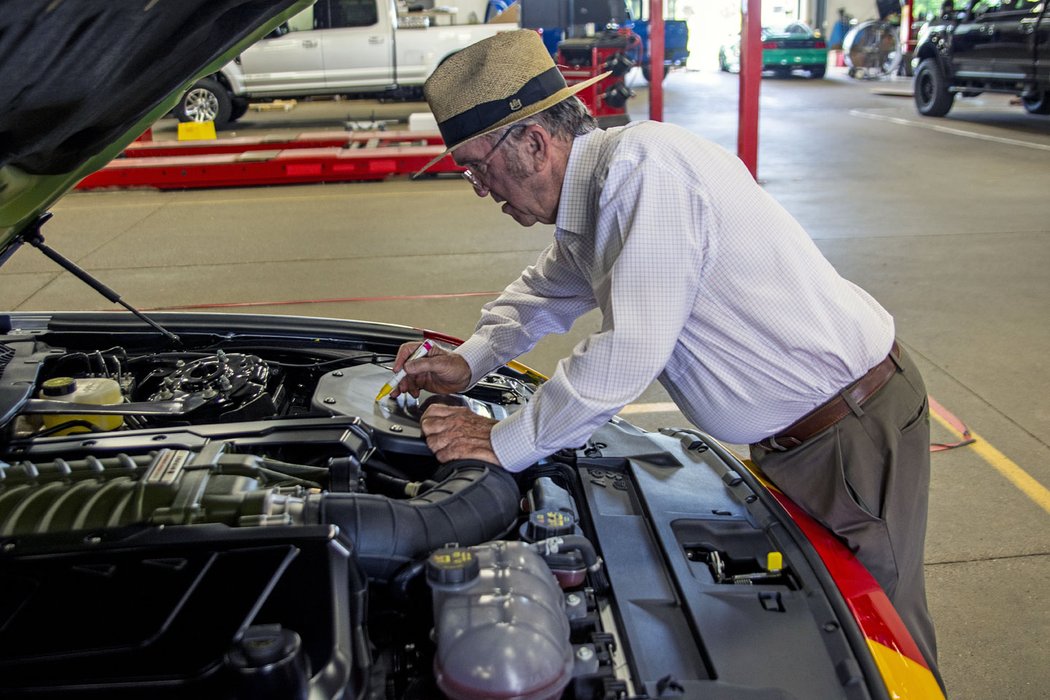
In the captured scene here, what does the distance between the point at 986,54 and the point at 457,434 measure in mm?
10950

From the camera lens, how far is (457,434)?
175cm

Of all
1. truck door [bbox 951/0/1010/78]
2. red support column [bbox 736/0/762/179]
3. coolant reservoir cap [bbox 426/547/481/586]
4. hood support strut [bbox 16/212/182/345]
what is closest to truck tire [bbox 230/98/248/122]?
red support column [bbox 736/0/762/179]

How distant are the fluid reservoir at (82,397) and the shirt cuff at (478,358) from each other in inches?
30.4

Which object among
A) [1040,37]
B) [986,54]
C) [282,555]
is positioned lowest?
[282,555]

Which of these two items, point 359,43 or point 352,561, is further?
point 359,43

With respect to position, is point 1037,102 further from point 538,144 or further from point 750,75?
point 538,144

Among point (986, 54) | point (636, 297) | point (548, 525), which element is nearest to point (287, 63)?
point (986, 54)

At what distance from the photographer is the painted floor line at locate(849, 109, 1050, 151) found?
382 inches

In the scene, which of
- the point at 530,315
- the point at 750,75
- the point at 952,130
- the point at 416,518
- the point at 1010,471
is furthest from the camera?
the point at 952,130

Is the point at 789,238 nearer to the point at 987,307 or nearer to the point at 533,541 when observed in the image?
the point at 533,541

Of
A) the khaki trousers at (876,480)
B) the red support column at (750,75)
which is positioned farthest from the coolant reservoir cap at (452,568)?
the red support column at (750,75)

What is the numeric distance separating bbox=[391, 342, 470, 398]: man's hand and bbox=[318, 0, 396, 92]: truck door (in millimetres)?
10670

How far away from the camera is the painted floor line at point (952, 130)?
31.8 feet

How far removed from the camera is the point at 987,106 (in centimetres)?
1313
